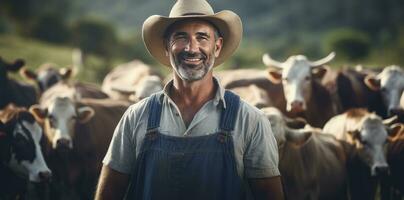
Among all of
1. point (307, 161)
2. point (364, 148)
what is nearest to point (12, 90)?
point (307, 161)

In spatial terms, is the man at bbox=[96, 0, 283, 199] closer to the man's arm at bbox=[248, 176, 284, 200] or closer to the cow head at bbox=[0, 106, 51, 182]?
the man's arm at bbox=[248, 176, 284, 200]

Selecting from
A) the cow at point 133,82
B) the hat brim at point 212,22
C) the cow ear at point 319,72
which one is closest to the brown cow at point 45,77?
the cow at point 133,82

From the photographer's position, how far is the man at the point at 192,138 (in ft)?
11.4

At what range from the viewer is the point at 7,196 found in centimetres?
720

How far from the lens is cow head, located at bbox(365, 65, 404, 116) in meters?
9.65

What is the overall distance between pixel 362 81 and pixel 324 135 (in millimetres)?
3038

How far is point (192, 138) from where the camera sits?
137 inches

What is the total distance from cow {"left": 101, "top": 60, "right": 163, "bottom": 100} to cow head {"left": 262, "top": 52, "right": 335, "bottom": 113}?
182 centimetres

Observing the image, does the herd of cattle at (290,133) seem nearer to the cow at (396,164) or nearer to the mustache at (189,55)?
the cow at (396,164)

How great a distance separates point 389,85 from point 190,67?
6792 mm

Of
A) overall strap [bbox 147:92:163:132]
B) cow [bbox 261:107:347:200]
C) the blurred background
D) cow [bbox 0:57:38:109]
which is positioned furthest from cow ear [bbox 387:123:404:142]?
the blurred background

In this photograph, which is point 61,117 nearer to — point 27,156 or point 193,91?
point 27,156

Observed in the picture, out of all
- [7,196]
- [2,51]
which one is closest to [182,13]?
[7,196]

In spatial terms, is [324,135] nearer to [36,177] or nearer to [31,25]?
[36,177]
